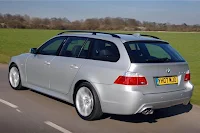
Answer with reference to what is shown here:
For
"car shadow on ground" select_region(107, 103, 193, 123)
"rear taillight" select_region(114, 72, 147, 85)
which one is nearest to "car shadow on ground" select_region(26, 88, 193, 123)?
"car shadow on ground" select_region(107, 103, 193, 123)

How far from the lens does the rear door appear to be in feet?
17.1

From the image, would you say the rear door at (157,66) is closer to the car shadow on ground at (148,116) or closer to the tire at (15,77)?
the car shadow on ground at (148,116)

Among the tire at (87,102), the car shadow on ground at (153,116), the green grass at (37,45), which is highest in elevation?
the tire at (87,102)

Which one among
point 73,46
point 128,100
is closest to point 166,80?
point 128,100

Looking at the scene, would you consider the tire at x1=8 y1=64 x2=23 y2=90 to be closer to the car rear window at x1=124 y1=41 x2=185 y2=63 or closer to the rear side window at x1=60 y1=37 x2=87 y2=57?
the rear side window at x1=60 y1=37 x2=87 y2=57

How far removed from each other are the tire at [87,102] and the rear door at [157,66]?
0.83m

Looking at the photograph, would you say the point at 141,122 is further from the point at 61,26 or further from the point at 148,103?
the point at 61,26

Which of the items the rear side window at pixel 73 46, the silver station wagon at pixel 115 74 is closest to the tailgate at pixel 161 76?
the silver station wagon at pixel 115 74

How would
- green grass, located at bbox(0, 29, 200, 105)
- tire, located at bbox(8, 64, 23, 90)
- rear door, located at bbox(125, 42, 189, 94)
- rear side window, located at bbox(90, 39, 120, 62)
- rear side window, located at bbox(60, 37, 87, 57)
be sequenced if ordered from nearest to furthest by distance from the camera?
rear door, located at bbox(125, 42, 189, 94)
rear side window, located at bbox(90, 39, 120, 62)
rear side window, located at bbox(60, 37, 87, 57)
tire, located at bbox(8, 64, 23, 90)
green grass, located at bbox(0, 29, 200, 105)

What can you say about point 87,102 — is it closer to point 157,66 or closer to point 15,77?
point 157,66

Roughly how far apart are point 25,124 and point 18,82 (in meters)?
2.81

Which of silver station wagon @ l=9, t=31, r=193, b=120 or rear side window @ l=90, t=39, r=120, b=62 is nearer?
silver station wagon @ l=9, t=31, r=193, b=120

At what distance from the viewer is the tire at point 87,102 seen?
552 centimetres

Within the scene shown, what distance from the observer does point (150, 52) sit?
587cm
